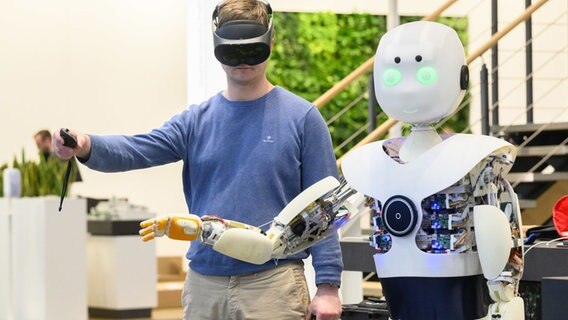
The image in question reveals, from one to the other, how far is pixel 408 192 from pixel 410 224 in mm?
77

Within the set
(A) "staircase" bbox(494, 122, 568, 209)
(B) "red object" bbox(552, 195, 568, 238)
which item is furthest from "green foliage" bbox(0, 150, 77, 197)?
(B) "red object" bbox(552, 195, 568, 238)

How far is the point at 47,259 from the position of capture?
8.26 meters

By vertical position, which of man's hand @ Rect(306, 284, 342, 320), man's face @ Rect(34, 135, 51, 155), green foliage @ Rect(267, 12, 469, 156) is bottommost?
man's hand @ Rect(306, 284, 342, 320)

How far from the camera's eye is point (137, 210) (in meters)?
10.1

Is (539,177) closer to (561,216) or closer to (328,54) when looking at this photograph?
(561,216)

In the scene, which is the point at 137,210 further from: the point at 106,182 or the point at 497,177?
the point at 497,177

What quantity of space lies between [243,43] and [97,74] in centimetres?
940

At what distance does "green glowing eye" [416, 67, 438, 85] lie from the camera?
272 cm

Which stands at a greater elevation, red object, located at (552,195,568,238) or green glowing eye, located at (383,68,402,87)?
green glowing eye, located at (383,68,402,87)

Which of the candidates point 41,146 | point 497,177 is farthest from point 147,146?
point 41,146

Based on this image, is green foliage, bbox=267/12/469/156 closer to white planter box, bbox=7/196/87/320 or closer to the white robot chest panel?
white planter box, bbox=7/196/87/320

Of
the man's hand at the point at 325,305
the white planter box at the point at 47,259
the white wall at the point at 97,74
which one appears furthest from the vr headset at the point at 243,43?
the white wall at the point at 97,74

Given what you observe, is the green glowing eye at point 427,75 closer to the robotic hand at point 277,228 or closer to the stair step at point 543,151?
the robotic hand at point 277,228

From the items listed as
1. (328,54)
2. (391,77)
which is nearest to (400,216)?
(391,77)
